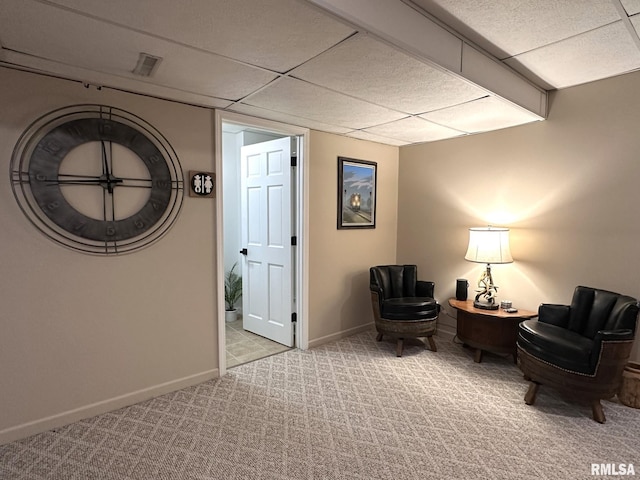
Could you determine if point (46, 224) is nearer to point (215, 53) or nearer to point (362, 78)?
point (215, 53)

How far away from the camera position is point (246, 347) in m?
3.75

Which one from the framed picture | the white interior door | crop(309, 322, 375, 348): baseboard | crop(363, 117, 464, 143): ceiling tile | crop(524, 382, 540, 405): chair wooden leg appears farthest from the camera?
the framed picture

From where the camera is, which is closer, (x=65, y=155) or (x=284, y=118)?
(x=65, y=155)

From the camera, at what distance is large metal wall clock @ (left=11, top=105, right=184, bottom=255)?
215 centimetres

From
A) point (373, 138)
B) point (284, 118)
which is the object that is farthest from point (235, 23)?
point (373, 138)

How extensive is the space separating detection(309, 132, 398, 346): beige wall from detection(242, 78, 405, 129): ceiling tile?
574 mm

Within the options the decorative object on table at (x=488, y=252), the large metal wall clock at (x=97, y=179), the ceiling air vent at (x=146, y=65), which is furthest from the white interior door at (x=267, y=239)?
the decorative object on table at (x=488, y=252)

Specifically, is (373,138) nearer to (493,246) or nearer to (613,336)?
(493,246)

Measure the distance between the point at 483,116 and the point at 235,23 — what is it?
2.35 metres

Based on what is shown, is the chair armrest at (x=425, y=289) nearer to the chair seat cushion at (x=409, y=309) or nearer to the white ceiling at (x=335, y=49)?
the chair seat cushion at (x=409, y=309)

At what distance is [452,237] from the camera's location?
398 centimetres

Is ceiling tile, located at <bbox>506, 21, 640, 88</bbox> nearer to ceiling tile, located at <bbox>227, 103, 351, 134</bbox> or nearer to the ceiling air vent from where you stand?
ceiling tile, located at <bbox>227, 103, 351, 134</bbox>

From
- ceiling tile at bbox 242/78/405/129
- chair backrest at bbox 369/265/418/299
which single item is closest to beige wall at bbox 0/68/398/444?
ceiling tile at bbox 242/78/405/129

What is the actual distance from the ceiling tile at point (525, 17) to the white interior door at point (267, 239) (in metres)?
1.98
